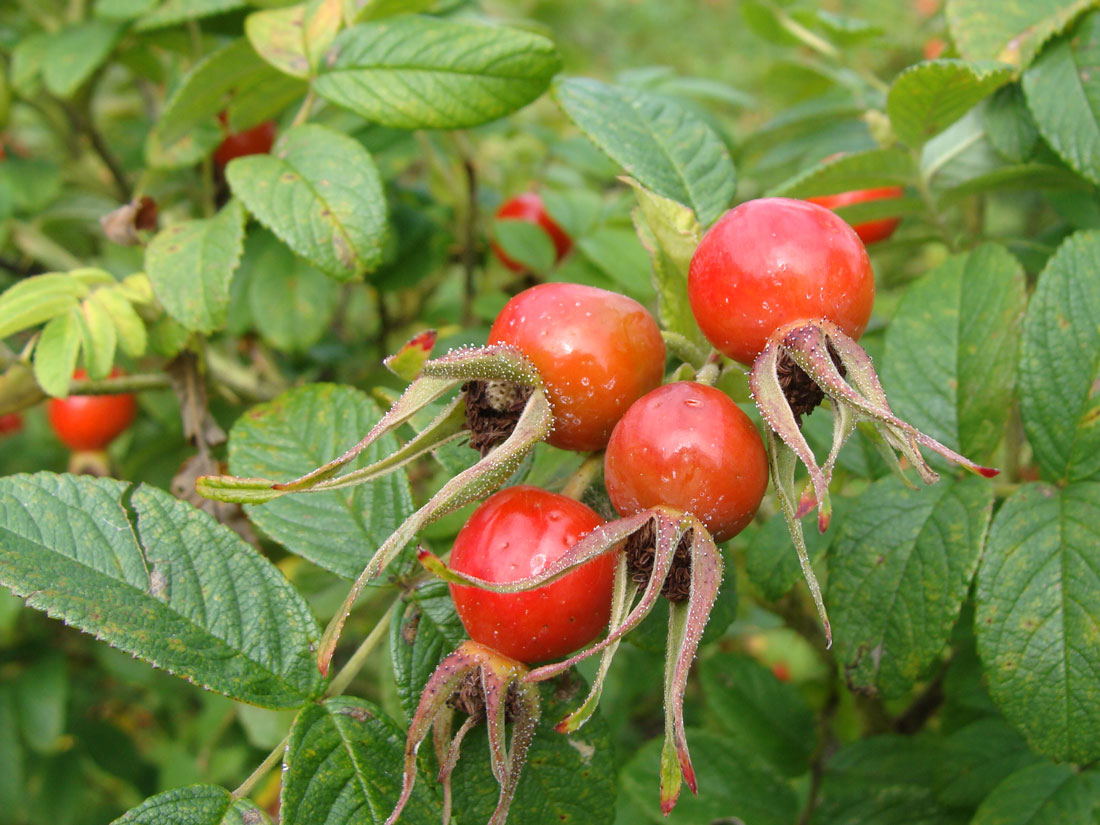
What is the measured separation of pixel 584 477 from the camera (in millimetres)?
1156

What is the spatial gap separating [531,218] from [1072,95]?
1.46 metres

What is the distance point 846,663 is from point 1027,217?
2.69 m

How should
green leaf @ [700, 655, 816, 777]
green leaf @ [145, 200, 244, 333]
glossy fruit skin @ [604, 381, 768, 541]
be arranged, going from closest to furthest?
glossy fruit skin @ [604, 381, 768, 541] < green leaf @ [145, 200, 244, 333] < green leaf @ [700, 655, 816, 777]

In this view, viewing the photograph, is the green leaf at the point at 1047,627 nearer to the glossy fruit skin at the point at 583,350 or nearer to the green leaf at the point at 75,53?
the glossy fruit skin at the point at 583,350

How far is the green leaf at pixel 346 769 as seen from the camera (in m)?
1.08

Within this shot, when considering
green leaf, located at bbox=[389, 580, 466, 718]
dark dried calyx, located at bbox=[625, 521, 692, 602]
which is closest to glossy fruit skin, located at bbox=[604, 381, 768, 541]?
dark dried calyx, located at bbox=[625, 521, 692, 602]

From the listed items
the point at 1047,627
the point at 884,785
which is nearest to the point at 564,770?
the point at 1047,627

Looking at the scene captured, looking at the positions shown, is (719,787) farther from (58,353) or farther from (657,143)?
(58,353)

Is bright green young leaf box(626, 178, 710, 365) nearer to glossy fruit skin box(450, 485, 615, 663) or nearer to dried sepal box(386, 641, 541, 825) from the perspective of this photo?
glossy fruit skin box(450, 485, 615, 663)

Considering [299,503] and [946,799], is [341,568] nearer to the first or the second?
[299,503]

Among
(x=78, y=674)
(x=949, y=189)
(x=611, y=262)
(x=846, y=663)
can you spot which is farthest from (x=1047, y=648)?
(x=78, y=674)

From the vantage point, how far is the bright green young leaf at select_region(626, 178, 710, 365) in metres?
1.20

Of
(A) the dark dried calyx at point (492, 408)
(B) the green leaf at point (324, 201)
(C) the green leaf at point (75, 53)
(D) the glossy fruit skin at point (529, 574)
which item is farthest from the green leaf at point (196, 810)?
(C) the green leaf at point (75, 53)

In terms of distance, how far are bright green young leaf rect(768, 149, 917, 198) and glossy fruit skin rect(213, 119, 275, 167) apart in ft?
4.37
